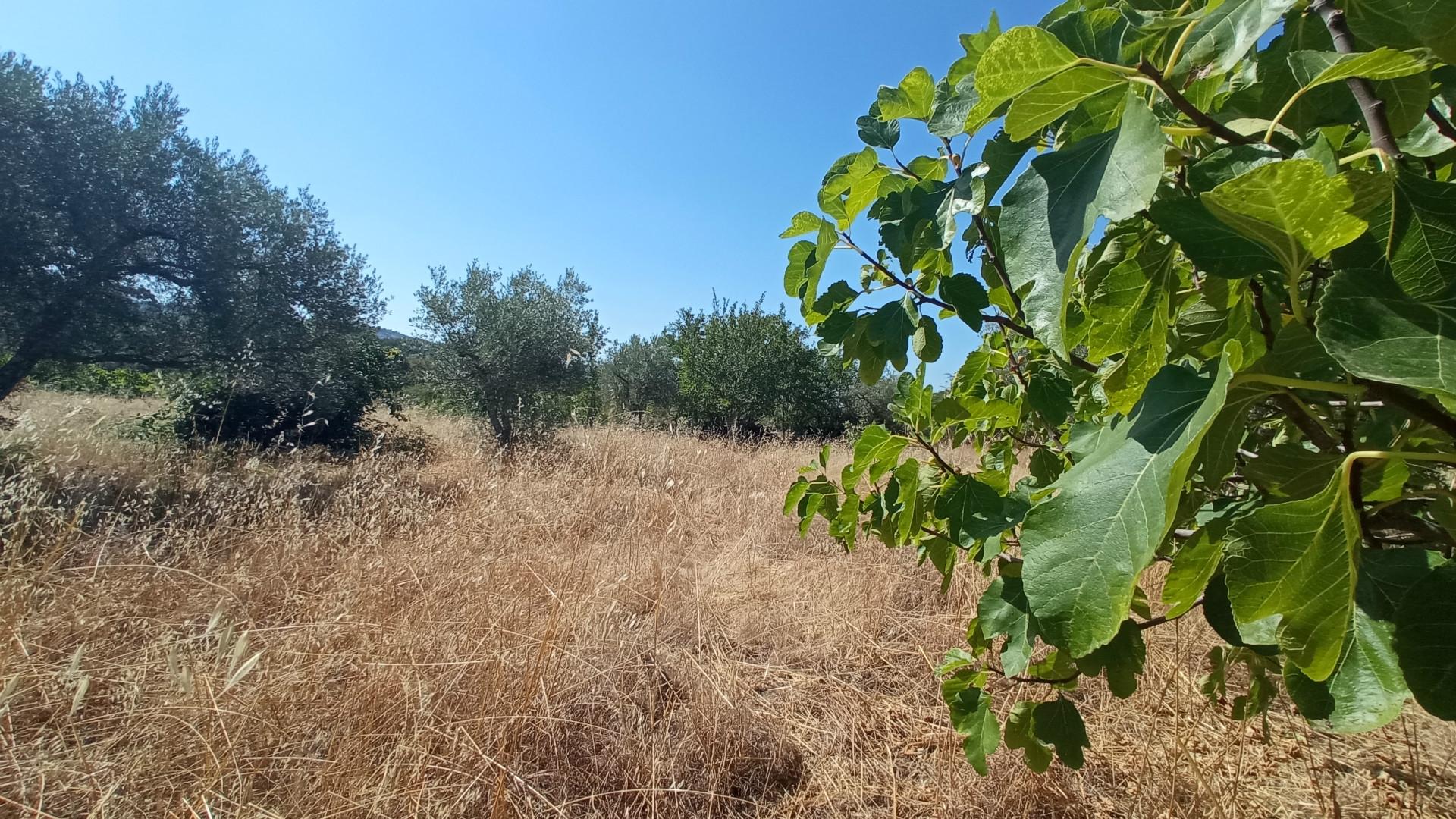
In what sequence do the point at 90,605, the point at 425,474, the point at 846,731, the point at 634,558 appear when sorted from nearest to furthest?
the point at 846,731 → the point at 90,605 → the point at 634,558 → the point at 425,474

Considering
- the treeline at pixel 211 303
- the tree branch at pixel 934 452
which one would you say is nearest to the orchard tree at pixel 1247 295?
the tree branch at pixel 934 452

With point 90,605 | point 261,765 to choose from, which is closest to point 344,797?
point 261,765

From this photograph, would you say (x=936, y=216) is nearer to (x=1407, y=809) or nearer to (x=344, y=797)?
(x=344, y=797)

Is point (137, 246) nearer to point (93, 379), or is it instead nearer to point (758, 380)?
point (93, 379)

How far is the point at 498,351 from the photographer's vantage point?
11234 millimetres

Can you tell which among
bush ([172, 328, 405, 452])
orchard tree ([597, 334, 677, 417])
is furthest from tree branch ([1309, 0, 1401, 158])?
orchard tree ([597, 334, 677, 417])

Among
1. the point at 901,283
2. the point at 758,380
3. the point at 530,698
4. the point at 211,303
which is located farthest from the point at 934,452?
the point at 758,380

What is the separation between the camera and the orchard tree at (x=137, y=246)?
21.0ft

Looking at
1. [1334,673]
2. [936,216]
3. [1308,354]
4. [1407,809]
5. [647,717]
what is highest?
[936,216]

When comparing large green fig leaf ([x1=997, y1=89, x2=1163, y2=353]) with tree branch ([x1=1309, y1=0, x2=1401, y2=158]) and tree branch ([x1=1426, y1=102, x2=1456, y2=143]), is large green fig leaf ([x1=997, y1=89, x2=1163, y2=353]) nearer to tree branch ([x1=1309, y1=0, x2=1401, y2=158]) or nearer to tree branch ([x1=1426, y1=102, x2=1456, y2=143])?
tree branch ([x1=1309, y1=0, x2=1401, y2=158])

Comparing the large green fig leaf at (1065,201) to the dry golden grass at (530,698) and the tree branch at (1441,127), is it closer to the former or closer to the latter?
the tree branch at (1441,127)

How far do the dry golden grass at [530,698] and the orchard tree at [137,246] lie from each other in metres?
4.28

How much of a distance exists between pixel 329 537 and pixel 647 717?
98.2 inches

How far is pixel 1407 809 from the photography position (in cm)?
149
